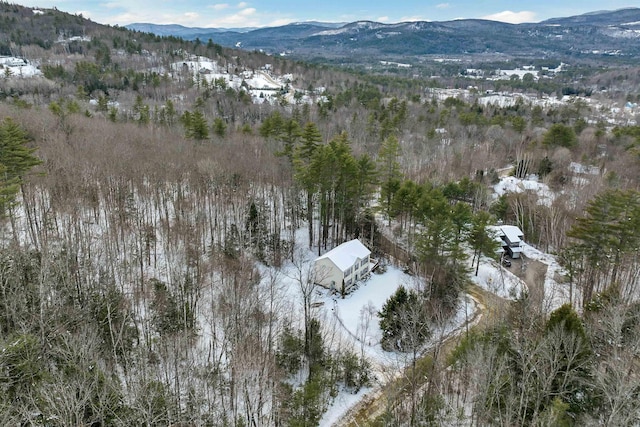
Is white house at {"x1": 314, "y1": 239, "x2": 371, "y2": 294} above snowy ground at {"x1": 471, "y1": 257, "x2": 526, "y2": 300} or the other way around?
above

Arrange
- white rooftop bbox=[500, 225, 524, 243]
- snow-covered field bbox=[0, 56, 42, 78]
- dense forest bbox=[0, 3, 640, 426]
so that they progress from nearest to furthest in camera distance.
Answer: dense forest bbox=[0, 3, 640, 426], white rooftop bbox=[500, 225, 524, 243], snow-covered field bbox=[0, 56, 42, 78]

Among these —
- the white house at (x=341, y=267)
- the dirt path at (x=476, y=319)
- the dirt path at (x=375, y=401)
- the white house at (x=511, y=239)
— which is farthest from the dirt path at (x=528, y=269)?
the white house at (x=341, y=267)

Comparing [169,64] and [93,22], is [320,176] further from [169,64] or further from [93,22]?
[93,22]

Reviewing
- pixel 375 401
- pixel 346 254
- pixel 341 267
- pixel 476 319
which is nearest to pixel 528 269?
pixel 476 319

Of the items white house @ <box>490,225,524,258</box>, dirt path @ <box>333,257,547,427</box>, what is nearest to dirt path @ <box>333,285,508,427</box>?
dirt path @ <box>333,257,547,427</box>

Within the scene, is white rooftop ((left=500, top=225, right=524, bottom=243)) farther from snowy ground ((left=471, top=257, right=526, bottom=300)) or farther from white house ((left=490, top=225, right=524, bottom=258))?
snowy ground ((left=471, top=257, right=526, bottom=300))

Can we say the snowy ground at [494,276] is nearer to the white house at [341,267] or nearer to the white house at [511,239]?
the white house at [511,239]

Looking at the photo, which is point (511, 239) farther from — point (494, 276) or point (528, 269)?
point (494, 276)
